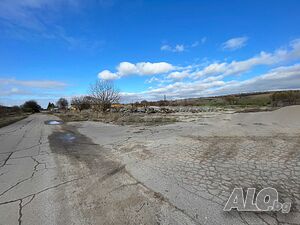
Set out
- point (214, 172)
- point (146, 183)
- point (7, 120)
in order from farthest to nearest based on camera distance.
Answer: point (7, 120), point (214, 172), point (146, 183)

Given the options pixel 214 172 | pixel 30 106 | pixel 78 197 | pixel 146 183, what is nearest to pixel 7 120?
pixel 78 197

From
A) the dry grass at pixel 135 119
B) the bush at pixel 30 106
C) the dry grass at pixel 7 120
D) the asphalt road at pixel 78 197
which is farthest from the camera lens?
the bush at pixel 30 106

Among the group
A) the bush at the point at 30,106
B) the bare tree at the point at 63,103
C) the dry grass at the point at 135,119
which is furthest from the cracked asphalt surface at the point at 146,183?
the bush at the point at 30,106

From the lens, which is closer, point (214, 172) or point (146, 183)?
point (146, 183)

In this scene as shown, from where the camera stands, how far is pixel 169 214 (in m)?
3.31

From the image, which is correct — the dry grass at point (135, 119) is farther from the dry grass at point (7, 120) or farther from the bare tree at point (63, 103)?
the bare tree at point (63, 103)

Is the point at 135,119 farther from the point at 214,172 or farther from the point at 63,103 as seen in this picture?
the point at 63,103

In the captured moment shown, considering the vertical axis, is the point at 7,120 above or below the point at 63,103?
below

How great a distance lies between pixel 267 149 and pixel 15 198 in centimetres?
746

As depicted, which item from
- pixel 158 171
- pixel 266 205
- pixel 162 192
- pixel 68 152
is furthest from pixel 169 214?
pixel 68 152

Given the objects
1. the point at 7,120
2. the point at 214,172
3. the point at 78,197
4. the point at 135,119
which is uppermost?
the point at 78,197

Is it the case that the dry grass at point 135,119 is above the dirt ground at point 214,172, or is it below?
below

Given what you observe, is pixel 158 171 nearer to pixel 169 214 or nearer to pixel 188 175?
pixel 188 175

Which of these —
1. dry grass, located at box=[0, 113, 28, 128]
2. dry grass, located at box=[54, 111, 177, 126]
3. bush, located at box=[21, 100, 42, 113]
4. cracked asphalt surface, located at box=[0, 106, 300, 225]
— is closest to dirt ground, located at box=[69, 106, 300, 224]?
cracked asphalt surface, located at box=[0, 106, 300, 225]
